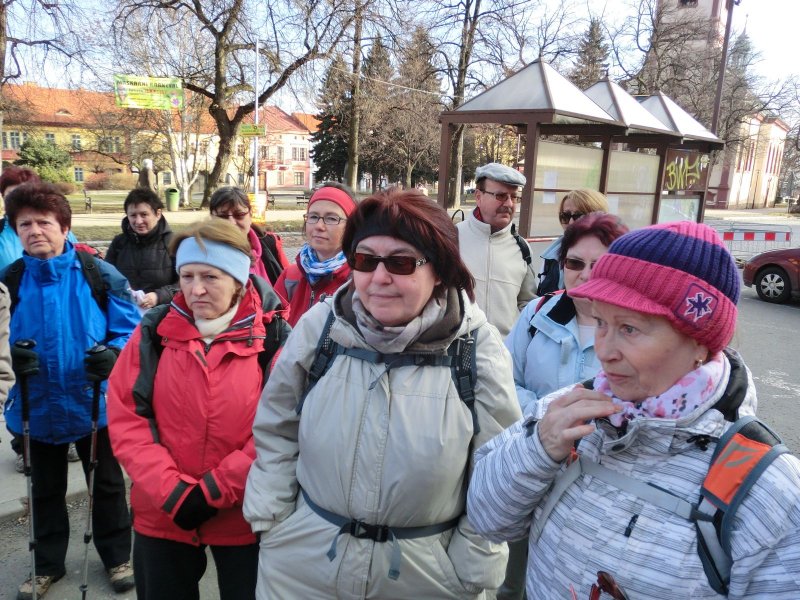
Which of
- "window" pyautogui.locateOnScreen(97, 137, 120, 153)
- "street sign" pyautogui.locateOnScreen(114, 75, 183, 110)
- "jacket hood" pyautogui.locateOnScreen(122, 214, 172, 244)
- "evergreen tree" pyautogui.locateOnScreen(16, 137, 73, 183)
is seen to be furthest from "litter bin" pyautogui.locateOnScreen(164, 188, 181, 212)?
"jacket hood" pyautogui.locateOnScreen(122, 214, 172, 244)

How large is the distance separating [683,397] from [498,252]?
269 cm

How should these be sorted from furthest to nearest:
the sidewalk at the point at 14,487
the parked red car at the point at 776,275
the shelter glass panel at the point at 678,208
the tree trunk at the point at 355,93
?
1. the tree trunk at the point at 355,93
2. the shelter glass panel at the point at 678,208
3. the parked red car at the point at 776,275
4. the sidewalk at the point at 14,487

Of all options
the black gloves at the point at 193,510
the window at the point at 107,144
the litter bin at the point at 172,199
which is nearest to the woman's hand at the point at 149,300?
the black gloves at the point at 193,510

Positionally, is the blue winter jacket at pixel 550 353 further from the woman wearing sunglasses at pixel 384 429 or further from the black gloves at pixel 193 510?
the black gloves at pixel 193 510

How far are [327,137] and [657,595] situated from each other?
161ft

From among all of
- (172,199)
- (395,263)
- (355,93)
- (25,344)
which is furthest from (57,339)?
(172,199)

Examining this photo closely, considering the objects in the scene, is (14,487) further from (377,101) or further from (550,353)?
(377,101)

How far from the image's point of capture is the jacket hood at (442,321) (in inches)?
71.6

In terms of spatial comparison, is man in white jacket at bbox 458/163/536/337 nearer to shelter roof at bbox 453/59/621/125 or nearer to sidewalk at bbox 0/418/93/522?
sidewalk at bbox 0/418/93/522

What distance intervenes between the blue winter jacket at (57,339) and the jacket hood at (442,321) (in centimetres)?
173

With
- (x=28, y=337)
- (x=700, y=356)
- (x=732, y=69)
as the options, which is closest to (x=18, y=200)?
(x=28, y=337)

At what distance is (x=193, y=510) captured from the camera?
2.18 m

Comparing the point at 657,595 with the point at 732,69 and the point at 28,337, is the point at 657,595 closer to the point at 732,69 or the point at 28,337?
the point at 28,337

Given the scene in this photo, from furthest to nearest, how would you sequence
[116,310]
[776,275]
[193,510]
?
[776,275]
[116,310]
[193,510]
